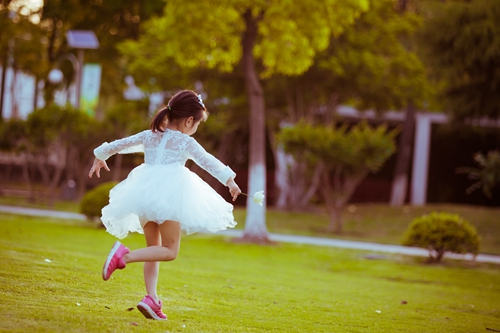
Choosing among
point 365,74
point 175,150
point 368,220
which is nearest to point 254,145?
point 368,220

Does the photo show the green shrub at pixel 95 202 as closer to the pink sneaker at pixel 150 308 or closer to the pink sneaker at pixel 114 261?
the pink sneaker at pixel 150 308

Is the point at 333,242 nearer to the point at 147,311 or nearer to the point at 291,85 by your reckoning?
the point at 291,85

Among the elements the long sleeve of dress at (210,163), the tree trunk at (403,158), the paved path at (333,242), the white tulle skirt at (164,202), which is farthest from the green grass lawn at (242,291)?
the tree trunk at (403,158)

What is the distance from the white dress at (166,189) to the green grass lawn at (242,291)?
789 millimetres

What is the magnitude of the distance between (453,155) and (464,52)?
979 centimetres

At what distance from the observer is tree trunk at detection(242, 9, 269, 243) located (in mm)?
15891

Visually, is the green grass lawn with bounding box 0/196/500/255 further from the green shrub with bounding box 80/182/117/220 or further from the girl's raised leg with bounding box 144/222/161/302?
the girl's raised leg with bounding box 144/222/161/302

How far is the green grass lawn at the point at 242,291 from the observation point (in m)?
5.77

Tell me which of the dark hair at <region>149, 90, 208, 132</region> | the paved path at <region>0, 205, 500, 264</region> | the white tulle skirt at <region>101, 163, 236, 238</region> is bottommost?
the paved path at <region>0, 205, 500, 264</region>

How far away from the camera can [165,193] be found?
5.69 m

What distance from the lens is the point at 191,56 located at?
15727 millimetres

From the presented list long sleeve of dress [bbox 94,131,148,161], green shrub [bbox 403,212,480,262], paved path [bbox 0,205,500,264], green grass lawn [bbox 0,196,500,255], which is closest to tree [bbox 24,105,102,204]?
green grass lawn [bbox 0,196,500,255]

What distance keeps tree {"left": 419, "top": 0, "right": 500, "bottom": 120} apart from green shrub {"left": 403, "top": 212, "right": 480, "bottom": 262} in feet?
26.9

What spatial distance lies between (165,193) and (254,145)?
1059 cm
